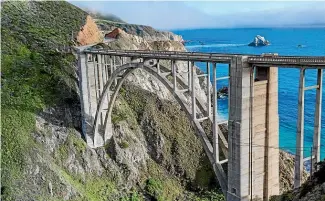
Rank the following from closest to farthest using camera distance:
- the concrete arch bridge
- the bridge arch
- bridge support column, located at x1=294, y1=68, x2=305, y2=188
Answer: bridge support column, located at x1=294, y1=68, x2=305, y2=188
the concrete arch bridge
the bridge arch

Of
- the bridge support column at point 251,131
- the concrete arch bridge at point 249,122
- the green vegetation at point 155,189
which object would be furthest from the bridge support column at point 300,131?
the green vegetation at point 155,189

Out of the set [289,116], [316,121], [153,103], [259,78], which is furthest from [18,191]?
[289,116]

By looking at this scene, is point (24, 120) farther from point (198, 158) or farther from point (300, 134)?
point (300, 134)

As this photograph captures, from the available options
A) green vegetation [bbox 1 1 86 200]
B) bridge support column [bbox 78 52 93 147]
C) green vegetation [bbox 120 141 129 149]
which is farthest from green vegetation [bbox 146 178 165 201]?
green vegetation [bbox 1 1 86 200]

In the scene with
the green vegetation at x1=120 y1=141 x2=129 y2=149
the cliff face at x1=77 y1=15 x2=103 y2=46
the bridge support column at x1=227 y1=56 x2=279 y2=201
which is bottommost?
the green vegetation at x1=120 y1=141 x2=129 y2=149

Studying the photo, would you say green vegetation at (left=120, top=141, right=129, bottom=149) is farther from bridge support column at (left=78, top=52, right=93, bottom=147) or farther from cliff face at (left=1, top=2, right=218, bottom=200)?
bridge support column at (left=78, top=52, right=93, bottom=147)

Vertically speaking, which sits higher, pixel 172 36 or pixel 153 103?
pixel 172 36
